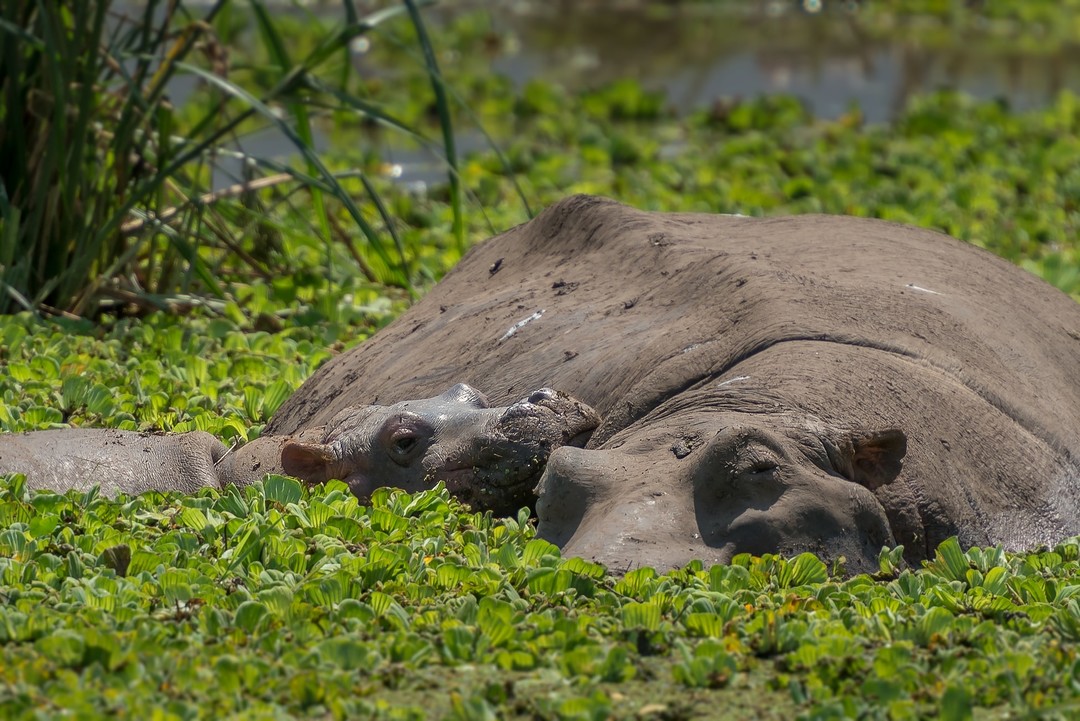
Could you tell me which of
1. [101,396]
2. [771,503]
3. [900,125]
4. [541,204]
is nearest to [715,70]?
[900,125]

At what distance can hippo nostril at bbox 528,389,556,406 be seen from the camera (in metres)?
4.31

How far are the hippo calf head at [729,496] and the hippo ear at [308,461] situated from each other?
34.8 inches

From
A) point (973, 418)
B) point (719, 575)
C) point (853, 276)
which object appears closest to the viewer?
point (719, 575)

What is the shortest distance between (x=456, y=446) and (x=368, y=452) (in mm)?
292

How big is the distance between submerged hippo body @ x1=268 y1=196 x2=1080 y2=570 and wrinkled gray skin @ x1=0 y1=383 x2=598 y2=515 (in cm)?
19

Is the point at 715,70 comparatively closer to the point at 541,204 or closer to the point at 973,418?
the point at 541,204

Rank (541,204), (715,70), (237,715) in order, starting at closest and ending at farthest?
(237,715), (541,204), (715,70)

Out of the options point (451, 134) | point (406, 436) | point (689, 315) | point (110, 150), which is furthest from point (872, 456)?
point (110, 150)

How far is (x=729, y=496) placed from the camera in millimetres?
3713

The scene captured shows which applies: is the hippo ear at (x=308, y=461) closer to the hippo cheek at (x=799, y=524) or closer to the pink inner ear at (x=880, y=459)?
the hippo cheek at (x=799, y=524)

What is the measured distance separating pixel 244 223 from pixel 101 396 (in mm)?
2388

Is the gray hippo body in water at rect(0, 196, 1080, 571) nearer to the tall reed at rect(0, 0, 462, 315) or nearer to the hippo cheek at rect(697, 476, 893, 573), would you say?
the hippo cheek at rect(697, 476, 893, 573)

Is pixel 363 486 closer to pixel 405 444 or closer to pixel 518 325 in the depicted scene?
pixel 405 444

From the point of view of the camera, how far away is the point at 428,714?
2977 mm
